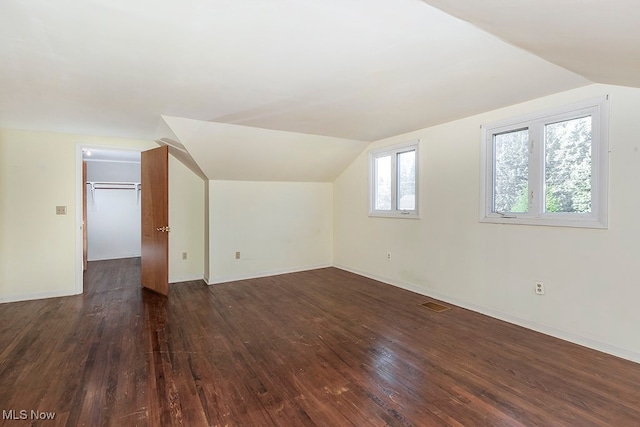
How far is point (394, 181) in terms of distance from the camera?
4578 mm

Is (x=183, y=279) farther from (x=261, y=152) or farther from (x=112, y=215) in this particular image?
(x=112, y=215)

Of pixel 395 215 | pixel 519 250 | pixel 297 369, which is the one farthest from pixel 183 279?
pixel 519 250

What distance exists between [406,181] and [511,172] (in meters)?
1.47

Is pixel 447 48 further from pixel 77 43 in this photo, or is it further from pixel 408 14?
pixel 77 43

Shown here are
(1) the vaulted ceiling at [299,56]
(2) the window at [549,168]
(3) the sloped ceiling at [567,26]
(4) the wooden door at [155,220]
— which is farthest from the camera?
(4) the wooden door at [155,220]

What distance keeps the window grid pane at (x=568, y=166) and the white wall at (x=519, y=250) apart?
7.3 inches

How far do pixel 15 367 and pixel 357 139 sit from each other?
437cm

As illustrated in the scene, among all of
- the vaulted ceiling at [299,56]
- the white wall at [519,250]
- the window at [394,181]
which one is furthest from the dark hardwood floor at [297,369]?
the vaulted ceiling at [299,56]

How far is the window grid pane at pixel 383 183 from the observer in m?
4.75

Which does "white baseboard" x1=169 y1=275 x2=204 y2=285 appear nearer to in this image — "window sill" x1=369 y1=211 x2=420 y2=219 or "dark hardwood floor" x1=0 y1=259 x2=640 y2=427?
"dark hardwood floor" x1=0 y1=259 x2=640 y2=427

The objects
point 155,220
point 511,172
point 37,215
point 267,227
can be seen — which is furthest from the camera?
point 267,227

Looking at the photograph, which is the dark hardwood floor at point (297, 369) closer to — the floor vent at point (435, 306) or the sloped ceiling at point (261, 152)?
the floor vent at point (435, 306)

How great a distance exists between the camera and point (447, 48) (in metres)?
1.88

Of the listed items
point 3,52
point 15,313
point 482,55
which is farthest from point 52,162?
point 482,55
